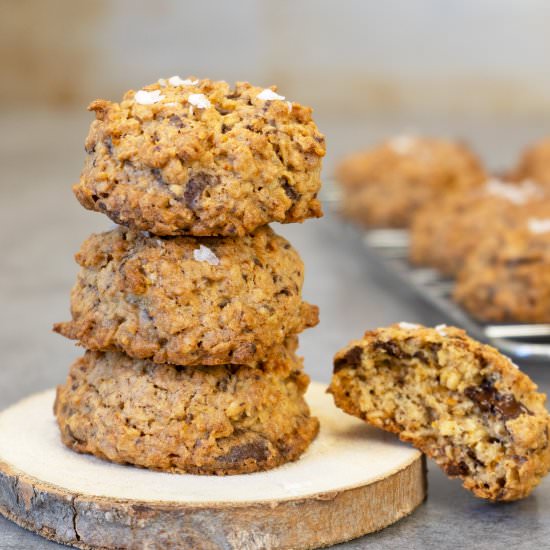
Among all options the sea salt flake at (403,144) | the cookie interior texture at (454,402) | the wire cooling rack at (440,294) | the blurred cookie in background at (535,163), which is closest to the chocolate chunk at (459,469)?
the cookie interior texture at (454,402)

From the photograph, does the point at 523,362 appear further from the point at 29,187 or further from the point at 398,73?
the point at 398,73

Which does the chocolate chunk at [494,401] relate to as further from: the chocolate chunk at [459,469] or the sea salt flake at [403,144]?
the sea salt flake at [403,144]

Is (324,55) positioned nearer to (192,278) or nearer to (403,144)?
(403,144)

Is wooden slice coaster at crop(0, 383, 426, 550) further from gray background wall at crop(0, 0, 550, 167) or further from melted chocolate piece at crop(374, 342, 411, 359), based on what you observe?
gray background wall at crop(0, 0, 550, 167)

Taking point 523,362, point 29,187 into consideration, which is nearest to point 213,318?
point 523,362

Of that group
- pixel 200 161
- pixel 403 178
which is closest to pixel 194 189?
pixel 200 161

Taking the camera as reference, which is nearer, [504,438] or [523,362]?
[504,438]

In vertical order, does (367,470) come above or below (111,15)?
below

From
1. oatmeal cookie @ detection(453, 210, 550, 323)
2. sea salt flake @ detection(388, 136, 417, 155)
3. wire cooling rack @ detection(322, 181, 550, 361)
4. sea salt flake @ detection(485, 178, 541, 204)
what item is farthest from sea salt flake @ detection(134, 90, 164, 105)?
sea salt flake @ detection(388, 136, 417, 155)
